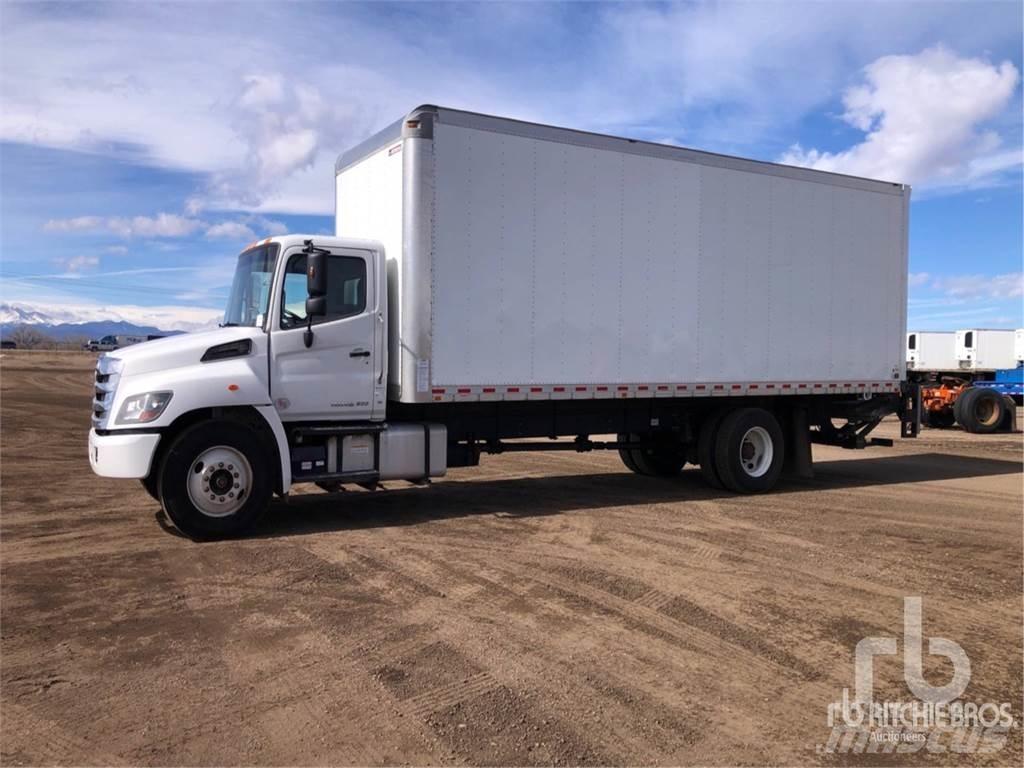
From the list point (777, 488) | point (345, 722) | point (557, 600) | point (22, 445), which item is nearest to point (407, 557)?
point (557, 600)

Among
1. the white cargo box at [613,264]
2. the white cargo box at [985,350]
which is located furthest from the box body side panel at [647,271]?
the white cargo box at [985,350]

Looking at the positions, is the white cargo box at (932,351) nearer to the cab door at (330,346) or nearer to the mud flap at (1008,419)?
the mud flap at (1008,419)

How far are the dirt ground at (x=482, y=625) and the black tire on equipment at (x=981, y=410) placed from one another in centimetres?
1317

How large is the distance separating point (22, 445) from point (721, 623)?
14.5 meters

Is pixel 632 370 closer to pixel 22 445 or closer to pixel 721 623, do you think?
pixel 721 623

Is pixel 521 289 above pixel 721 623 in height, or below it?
above

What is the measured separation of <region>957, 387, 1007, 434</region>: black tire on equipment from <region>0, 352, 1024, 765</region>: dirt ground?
13.2 metres

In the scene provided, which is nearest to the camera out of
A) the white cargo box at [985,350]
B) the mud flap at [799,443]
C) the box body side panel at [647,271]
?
the box body side panel at [647,271]

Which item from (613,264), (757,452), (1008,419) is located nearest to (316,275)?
(613,264)

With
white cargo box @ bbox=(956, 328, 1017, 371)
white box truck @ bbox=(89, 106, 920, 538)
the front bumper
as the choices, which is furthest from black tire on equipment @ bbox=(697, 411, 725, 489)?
white cargo box @ bbox=(956, 328, 1017, 371)

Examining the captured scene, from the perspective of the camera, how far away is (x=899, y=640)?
549cm

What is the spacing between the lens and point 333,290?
8.83 m

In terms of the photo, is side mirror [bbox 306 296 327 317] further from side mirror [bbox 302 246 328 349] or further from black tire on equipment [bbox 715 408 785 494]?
black tire on equipment [bbox 715 408 785 494]

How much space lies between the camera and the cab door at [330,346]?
861cm
